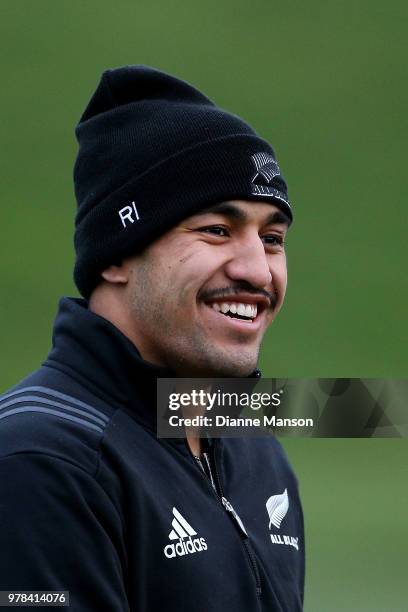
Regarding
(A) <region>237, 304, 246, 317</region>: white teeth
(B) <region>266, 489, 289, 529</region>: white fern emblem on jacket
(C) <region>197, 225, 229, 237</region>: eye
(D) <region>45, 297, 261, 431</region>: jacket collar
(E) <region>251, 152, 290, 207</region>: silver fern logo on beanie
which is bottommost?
(B) <region>266, 489, 289, 529</region>: white fern emblem on jacket

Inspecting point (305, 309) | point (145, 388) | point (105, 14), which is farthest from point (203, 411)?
point (105, 14)

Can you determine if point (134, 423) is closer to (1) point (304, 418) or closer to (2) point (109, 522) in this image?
(2) point (109, 522)

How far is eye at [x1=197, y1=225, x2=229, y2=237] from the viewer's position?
8.59 feet

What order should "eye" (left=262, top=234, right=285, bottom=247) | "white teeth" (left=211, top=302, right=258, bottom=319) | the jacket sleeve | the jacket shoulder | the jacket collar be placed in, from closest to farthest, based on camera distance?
the jacket sleeve → the jacket shoulder → the jacket collar → "white teeth" (left=211, top=302, right=258, bottom=319) → "eye" (left=262, top=234, right=285, bottom=247)

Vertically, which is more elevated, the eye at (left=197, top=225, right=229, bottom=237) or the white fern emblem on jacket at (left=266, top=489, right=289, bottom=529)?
the eye at (left=197, top=225, right=229, bottom=237)

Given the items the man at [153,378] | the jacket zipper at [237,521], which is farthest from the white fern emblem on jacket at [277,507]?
the jacket zipper at [237,521]

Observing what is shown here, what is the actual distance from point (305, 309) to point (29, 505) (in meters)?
8.68

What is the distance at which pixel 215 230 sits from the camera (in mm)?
2625

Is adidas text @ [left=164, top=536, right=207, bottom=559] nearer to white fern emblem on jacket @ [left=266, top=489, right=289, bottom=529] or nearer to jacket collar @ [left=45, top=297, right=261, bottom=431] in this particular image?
jacket collar @ [left=45, top=297, right=261, bottom=431]

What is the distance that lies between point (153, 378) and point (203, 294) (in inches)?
7.3

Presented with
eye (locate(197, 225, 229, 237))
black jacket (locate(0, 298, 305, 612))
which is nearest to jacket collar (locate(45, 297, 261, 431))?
black jacket (locate(0, 298, 305, 612))

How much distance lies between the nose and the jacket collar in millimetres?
229

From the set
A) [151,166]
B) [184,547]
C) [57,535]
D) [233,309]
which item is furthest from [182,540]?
[151,166]

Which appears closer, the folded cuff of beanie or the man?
the man
